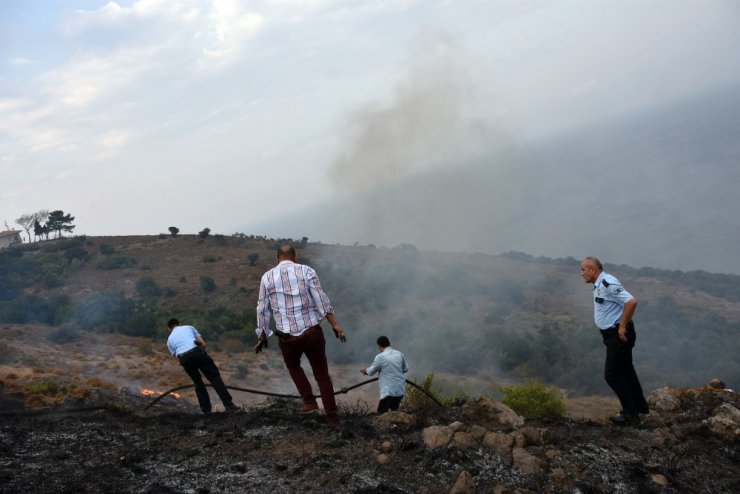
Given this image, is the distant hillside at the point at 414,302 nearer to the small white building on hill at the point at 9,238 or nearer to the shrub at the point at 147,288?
the shrub at the point at 147,288

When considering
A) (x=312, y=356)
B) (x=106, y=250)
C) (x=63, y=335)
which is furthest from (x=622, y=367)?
(x=106, y=250)

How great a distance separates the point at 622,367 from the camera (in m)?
5.88

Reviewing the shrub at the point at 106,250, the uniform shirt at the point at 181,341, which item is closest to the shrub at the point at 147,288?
the shrub at the point at 106,250

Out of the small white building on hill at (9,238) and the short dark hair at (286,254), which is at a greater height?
the small white building on hill at (9,238)

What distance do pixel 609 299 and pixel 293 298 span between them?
3079 millimetres

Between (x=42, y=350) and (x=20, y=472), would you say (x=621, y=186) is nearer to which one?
(x=42, y=350)

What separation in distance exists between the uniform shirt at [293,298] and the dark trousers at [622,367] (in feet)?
9.31

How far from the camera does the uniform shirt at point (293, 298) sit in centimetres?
543

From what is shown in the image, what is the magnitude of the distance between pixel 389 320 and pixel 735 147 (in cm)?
10161

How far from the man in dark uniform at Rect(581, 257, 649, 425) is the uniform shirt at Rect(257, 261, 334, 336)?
2.63 meters

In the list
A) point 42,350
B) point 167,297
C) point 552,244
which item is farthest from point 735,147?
point 42,350

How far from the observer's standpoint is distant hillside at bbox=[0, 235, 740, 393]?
22.9 metres

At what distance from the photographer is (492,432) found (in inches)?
217

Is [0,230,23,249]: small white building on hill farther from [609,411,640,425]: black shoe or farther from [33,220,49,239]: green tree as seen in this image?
[609,411,640,425]: black shoe
